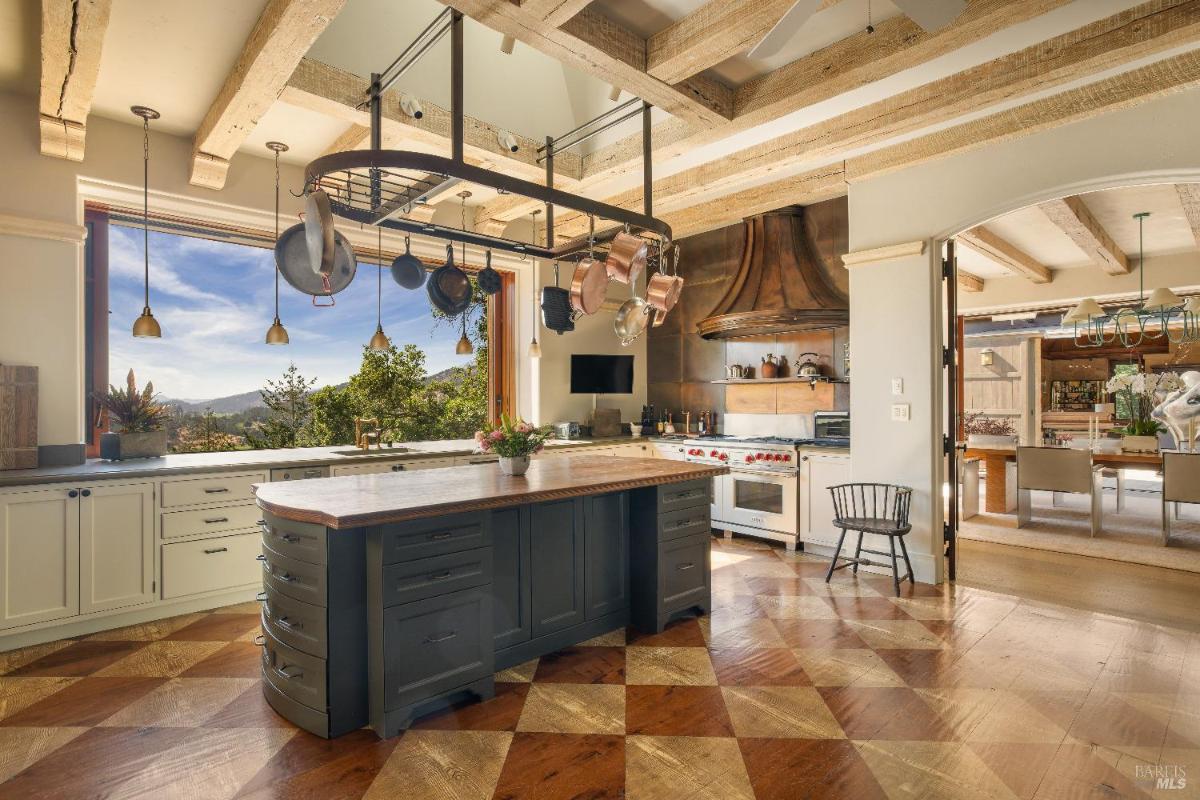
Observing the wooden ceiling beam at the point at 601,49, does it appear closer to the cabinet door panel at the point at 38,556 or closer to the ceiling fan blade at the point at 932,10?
the ceiling fan blade at the point at 932,10

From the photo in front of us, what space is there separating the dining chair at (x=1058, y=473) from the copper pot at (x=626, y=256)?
4.74m

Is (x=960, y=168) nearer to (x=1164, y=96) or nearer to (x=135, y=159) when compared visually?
(x=1164, y=96)

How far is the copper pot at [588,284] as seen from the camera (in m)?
3.20

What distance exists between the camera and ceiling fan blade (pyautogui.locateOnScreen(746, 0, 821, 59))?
5.68ft

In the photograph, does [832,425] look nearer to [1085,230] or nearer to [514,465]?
[1085,230]

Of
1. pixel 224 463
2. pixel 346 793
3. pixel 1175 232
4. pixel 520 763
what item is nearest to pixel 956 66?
pixel 520 763

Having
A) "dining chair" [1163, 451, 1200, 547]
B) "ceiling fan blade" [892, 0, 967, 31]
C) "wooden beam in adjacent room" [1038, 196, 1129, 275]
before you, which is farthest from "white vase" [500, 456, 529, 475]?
"dining chair" [1163, 451, 1200, 547]

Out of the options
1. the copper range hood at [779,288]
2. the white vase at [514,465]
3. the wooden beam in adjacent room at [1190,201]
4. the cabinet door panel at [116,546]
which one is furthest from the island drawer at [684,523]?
the wooden beam in adjacent room at [1190,201]

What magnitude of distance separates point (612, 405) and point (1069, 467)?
427cm

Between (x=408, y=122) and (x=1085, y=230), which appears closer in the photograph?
(x=408, y=122)

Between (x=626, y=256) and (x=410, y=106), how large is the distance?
1.43 m

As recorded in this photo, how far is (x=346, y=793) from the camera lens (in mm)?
2012

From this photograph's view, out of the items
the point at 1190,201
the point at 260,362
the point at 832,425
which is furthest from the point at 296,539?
the point at 1190,201

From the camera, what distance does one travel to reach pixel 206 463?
3.70 meters
